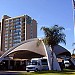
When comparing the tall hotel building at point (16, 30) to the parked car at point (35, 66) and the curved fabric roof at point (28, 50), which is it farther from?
the parked car at point (35, 66)

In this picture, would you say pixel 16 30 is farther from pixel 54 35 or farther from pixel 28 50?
pixel 54 35

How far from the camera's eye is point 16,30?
145m

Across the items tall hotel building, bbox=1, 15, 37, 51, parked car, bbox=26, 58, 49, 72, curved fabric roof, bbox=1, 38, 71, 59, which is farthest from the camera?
tall hotel building, bbox=1, 15, 37, 51

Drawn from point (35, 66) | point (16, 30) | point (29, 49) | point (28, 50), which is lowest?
point (35, 66)

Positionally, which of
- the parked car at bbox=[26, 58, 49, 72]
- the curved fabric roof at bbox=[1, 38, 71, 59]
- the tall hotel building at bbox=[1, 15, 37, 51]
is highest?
the tall hotel building at bbox=[1, 15, 37, 51]

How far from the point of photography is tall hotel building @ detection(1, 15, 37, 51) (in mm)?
139500

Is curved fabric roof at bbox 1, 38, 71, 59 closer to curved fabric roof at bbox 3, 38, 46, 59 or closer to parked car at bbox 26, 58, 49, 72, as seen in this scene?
curved fabric roof at bbox 3, 38, 46, 59

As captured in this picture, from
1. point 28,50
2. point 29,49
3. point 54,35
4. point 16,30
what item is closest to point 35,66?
point 54,35

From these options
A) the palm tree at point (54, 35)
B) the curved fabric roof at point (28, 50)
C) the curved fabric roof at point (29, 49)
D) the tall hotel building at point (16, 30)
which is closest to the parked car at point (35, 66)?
the palm tree at point (54, 35)

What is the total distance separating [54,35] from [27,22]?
101 m

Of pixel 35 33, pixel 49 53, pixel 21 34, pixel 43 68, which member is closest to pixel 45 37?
pixel 43 68

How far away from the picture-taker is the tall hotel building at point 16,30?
13950cm

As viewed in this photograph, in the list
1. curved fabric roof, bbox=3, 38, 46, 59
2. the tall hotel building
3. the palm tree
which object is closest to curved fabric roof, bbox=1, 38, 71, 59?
curved fabric roof, bbox=3, 38, 46, 59

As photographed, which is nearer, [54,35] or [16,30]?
[54,35]
